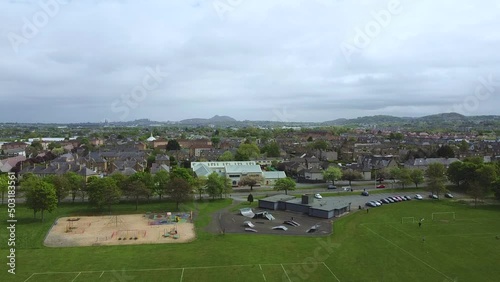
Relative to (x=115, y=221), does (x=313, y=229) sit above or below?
above

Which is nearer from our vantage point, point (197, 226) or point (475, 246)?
point (475, 246)

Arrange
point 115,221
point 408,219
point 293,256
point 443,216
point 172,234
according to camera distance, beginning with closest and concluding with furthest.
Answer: point 293,256, point 172,234, point 408,219, point 115,221, point 443,216

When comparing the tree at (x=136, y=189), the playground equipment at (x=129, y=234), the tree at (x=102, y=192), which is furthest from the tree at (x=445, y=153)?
the playground equipment at (x=129, y=234)

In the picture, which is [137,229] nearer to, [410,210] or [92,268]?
[92,268]

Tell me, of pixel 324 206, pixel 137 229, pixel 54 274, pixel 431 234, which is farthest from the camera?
pixel 324 206

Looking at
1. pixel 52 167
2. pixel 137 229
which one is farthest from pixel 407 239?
pixel 52 167

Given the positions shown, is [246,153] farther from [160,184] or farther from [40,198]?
[40,198]

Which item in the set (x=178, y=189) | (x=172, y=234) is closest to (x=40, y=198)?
(x=178, y=189)
